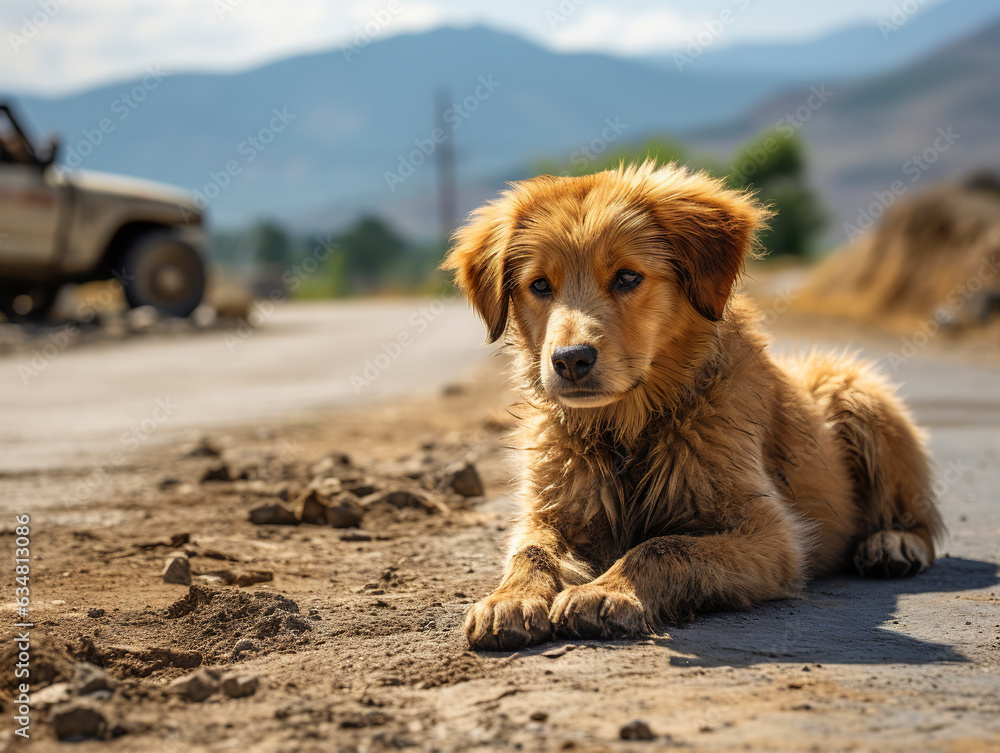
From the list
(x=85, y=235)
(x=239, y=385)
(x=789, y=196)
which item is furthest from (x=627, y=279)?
(x=789, y=196)

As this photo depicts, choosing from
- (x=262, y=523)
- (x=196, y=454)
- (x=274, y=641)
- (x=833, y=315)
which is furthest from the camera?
(x=833, y=315)

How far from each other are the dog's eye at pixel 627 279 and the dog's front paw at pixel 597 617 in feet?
4.86

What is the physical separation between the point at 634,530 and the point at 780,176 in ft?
280

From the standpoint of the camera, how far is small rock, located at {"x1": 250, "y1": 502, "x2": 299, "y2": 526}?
6.00m

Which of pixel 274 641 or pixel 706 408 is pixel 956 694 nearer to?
pixel 706 408

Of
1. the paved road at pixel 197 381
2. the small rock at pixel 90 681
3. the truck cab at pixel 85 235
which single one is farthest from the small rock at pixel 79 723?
the truck cab at pixel 85 235

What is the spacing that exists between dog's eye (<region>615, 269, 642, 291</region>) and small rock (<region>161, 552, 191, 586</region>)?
248 cm

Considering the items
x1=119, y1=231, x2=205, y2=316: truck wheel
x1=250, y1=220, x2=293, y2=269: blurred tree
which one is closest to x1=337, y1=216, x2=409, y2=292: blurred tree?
x1=250, y1=220, x2=293, y2=269: blurred tree

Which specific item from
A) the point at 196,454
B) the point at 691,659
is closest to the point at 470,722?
the point at 691,659

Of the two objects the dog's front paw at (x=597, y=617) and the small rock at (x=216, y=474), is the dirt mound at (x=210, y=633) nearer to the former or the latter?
the dog's front paw at (x=597, y=617)

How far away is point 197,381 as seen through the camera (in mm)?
14164

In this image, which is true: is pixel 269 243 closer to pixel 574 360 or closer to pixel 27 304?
pixel 27 304

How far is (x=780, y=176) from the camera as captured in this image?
84.6 m

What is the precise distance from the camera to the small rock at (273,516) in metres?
6.00
